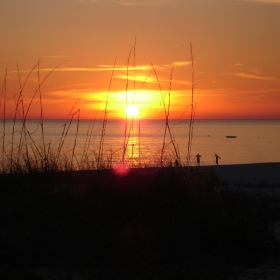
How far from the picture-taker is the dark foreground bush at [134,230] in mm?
3318

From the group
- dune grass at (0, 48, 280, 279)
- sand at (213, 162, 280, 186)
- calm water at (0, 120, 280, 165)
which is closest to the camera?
dune grass at (0, 48, 280, 279)

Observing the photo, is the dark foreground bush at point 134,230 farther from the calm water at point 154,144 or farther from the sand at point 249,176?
the sand at point 249,176

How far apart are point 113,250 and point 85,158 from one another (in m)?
2.49

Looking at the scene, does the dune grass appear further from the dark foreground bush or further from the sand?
the sand

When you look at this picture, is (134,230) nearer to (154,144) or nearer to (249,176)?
(154,144)

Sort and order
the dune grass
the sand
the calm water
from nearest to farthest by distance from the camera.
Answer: the dune grass
the calm water
the sand

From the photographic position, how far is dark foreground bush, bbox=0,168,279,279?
332 centimetres

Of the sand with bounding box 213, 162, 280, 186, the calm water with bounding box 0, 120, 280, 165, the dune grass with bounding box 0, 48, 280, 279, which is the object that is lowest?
the dune grass with bounding box 0, 48, 280, 279

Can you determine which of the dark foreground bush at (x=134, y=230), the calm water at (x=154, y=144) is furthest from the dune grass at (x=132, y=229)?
the calm water at (x=154, y=144)

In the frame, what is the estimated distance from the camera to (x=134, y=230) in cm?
364

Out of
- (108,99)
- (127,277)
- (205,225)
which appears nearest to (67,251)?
(127,277)

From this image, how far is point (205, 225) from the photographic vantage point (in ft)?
11.8

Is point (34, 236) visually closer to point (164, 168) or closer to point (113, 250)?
point (113, 250)

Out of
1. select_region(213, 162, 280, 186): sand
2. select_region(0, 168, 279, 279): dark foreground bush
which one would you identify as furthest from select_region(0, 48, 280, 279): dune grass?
select_region(213, 162, 280, 186): sand
